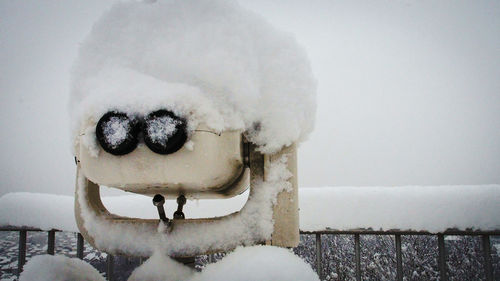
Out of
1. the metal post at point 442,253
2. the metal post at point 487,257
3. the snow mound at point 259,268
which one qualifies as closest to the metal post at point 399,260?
the metal post at point 442,253

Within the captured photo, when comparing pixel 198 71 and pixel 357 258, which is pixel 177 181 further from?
pixel 357 258

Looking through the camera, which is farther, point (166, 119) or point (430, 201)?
point (430, 201)

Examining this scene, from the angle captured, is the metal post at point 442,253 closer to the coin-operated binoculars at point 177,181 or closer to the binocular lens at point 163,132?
the coin-operated binoculars at point 177,181

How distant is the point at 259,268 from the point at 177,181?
0.21 m

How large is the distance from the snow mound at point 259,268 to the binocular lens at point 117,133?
26cm

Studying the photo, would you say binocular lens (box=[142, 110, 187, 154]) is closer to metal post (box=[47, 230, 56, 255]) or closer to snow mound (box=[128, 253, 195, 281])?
snow mound (box=[128, 253, 195, 281])

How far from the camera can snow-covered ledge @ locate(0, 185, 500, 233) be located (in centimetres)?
102

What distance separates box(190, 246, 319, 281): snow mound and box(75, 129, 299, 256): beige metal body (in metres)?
0.13

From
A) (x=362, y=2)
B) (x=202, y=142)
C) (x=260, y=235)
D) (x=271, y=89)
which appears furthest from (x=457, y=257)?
(x=362, y=2)

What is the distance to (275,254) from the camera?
527 millimetres

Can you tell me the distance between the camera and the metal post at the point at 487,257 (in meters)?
1.02

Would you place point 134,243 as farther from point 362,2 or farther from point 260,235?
point 362,2

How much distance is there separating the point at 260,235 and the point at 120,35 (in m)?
0.54

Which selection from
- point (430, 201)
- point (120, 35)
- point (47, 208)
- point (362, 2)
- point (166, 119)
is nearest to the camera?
point (166, 119)
